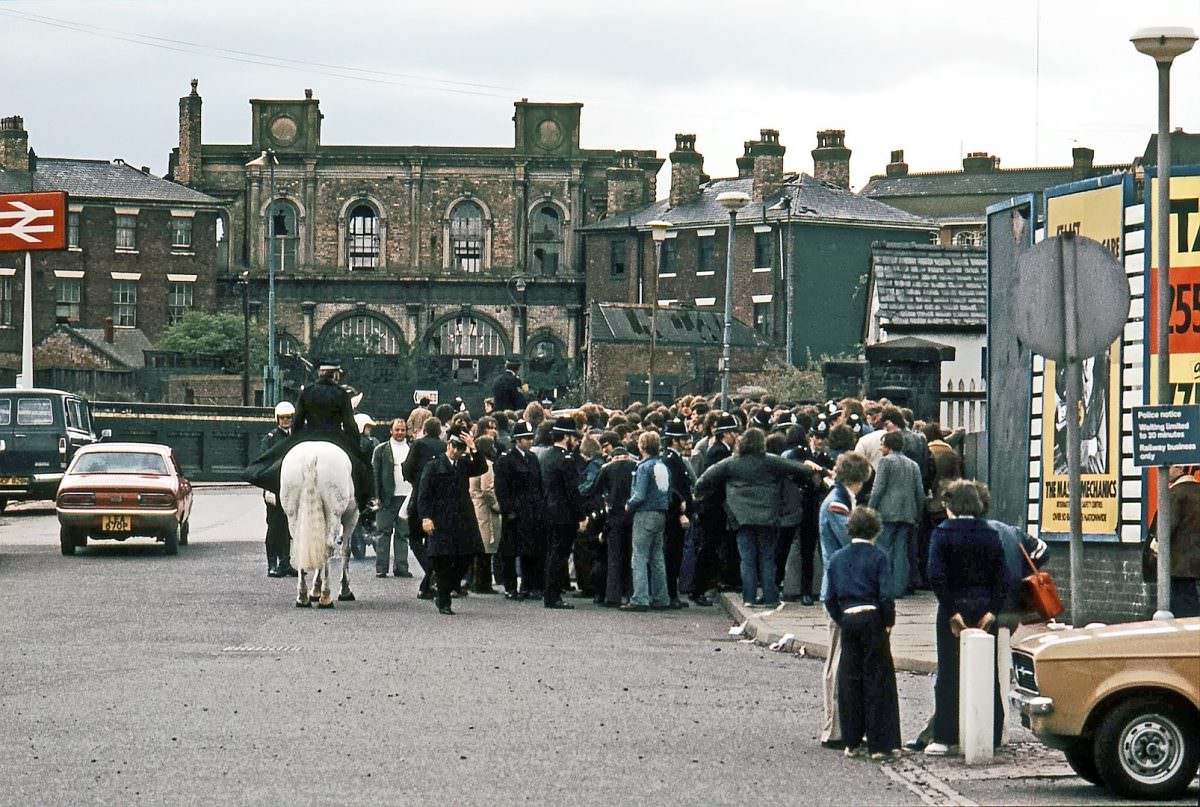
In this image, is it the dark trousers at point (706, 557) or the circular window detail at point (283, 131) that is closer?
the dark trousers at point (706, 557)

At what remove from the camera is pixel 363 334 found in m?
97.2

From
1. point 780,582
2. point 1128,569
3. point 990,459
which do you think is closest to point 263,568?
point 780,582

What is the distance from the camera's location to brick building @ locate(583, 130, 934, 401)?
86688 mm

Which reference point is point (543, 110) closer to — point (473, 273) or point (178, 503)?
point (473, 273)

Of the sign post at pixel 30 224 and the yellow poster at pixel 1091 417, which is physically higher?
the sign post at pixel 30 224

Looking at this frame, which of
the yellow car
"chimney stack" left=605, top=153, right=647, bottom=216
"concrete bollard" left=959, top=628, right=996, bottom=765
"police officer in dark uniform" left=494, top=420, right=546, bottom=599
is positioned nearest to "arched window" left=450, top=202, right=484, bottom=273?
"chimney stack" left=605, top=153, right=647, bottom=216

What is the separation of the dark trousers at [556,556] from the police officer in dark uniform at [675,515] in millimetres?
1020

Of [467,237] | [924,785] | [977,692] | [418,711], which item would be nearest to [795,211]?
[467,237]

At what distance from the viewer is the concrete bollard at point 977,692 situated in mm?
11430

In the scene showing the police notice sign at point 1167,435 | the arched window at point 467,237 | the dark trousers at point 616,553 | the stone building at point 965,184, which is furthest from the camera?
the stone building at point 965,184

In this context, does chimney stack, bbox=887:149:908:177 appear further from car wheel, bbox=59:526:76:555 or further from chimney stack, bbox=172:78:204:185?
Answer: car wheel, bbox=59:526:76:555

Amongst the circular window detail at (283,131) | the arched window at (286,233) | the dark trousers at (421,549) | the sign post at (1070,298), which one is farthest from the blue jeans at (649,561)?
the circular window detail at (283,131)

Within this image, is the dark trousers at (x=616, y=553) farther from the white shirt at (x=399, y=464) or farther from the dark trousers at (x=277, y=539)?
the dark trousers at (x=277, y=539)

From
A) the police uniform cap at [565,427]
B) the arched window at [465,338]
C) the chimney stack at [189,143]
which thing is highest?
the chimney stack at [189,143]
